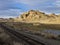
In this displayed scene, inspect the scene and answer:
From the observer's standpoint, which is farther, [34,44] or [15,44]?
[34,44]

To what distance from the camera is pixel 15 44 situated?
17.8m

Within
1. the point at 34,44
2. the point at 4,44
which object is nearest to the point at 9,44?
the point at 4,44

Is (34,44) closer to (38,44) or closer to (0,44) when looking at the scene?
(38,44)

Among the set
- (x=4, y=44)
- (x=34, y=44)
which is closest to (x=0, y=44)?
(x=4, y=44)

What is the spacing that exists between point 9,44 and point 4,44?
17.5 inches

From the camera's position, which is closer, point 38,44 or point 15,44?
point 15,44

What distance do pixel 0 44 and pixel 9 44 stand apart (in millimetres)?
705

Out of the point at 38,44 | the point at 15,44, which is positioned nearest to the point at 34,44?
the point at 38,44

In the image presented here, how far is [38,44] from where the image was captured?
20328mm

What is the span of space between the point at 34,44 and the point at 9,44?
2691mm

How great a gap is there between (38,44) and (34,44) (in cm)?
40

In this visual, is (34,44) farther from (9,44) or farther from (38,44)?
(9,44)

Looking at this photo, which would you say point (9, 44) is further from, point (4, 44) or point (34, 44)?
point (34, 44)

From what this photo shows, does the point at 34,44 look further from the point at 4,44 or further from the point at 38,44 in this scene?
the point at 4,44
